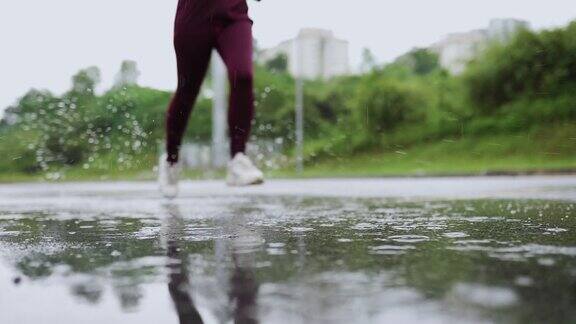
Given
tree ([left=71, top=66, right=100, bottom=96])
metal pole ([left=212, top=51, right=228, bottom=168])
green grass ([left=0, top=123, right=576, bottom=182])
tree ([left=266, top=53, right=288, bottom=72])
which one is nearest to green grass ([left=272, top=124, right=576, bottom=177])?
green grass ([left=0, top=123, right=576, bottom=182])

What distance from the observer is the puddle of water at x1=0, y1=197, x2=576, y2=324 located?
138 centimetres

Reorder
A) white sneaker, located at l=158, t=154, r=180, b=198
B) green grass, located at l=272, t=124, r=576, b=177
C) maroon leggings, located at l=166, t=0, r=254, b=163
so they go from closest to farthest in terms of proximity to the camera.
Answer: maroon leggings, located at l=166, t=0, r=254, b=163 → white sneaker, located at l=158, t=154, r=180, b=198 → green grass, located at l=272, t=124, r=576, b=177

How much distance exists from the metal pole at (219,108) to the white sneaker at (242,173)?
35.9 ft

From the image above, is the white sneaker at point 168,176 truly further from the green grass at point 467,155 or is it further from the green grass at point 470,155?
the green grass at point 470,155

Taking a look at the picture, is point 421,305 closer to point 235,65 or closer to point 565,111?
point 235,65

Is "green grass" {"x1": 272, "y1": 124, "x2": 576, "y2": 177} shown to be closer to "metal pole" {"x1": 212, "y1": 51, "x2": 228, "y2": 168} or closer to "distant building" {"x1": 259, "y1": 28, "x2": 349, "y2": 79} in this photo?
"metal pole" {"x1": 212, "y1": 51, "x2": 228, "y2": 168}

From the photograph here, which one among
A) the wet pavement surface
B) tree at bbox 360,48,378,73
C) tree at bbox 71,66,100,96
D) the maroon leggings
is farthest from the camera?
tree at bbox 360,48,378,73

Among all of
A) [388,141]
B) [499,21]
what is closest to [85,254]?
[388,141]

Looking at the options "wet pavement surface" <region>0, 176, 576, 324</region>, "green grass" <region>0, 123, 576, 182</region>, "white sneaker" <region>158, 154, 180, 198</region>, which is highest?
"green grass" <region>0, 123, 576, 182</region>

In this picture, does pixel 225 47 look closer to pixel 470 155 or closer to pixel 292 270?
pixel 292 270

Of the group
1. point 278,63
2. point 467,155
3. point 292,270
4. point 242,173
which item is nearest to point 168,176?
point 242,173

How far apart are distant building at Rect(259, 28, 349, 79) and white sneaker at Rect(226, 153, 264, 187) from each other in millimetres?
36864

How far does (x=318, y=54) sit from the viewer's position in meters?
43.9

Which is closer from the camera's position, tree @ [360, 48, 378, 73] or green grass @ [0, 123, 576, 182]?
green grass @ [0, 123, 576, 182]
